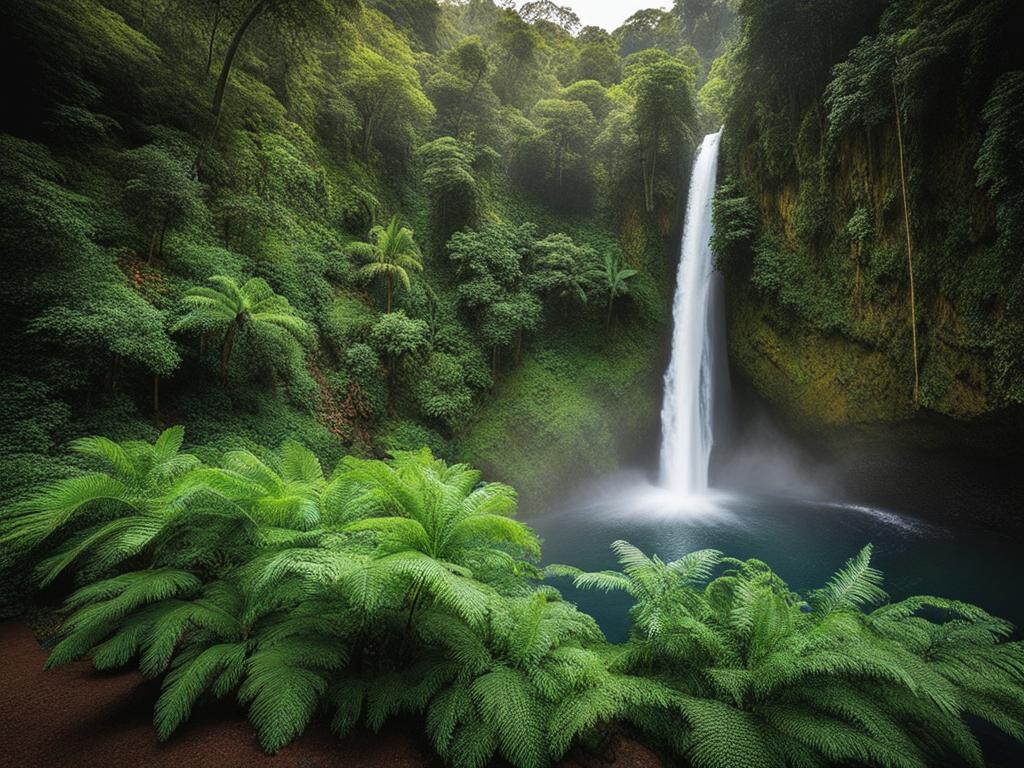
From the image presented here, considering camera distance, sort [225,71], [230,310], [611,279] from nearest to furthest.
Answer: [230,310], [225,71], [611,279]

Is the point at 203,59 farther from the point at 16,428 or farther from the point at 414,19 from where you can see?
the point at 414,19

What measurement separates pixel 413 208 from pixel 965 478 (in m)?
16.8

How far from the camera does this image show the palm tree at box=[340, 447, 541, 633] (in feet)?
8.22

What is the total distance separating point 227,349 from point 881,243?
45.3 feet

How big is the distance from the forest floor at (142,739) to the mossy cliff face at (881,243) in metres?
10.2

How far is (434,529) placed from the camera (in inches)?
123

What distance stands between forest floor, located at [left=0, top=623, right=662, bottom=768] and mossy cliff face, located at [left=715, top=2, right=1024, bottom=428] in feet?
33.4

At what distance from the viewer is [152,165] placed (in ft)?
21.5

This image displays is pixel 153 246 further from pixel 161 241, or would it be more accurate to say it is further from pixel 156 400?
pixel 156 400

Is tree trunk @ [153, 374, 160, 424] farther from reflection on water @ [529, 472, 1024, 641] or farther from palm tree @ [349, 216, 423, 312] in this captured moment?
reflection on water @ [529, 472, 1024, 641]

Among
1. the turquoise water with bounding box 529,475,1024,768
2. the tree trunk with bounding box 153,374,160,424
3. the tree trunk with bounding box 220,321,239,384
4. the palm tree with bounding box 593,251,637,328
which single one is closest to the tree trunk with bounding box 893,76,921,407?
the turquoise water with bounding box 529,475,1024,768

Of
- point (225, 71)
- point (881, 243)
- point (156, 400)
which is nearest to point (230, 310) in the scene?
point (156, 400)

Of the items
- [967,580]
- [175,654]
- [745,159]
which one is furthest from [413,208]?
[967,580]

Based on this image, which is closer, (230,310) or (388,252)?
(230,310)
